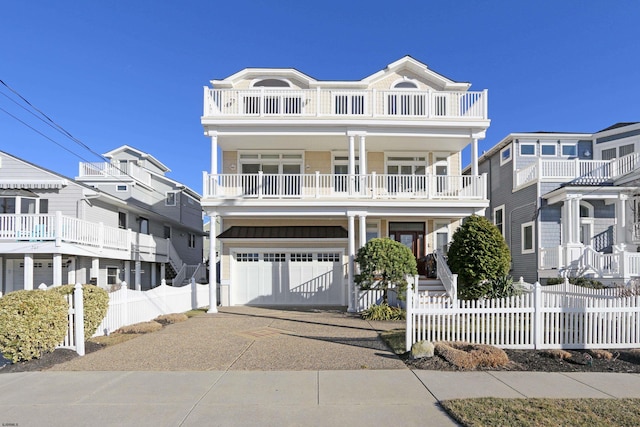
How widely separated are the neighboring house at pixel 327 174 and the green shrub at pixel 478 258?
2.75m

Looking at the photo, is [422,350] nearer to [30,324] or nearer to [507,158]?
[30,324]

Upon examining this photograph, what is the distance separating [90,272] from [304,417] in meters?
16.2

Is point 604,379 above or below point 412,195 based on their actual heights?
below

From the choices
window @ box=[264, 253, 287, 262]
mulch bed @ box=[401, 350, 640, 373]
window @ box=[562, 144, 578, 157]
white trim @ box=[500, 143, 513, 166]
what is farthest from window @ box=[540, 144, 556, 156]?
mulch bed @ box=[401, 350, 640, 373]

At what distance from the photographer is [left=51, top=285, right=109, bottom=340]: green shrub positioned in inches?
304

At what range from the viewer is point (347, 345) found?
324 inches

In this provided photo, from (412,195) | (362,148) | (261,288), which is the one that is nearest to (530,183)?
(412,195)

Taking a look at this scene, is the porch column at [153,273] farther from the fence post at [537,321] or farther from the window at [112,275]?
the fence post at [537,321]

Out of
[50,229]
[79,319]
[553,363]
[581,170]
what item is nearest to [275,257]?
[50,229]

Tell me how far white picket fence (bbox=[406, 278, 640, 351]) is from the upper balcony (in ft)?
22.9

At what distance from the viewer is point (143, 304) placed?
10.9 meters

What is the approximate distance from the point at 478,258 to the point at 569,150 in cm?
1270

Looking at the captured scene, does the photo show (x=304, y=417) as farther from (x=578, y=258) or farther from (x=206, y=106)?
(x=578, y=258)

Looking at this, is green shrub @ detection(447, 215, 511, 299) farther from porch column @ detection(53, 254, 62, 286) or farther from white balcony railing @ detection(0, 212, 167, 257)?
porch column @ detection(53, 254, 62, 286)
